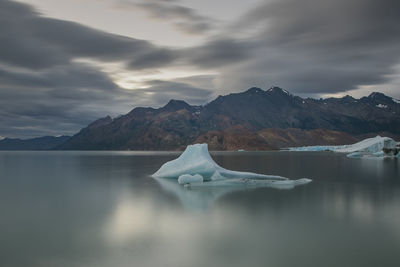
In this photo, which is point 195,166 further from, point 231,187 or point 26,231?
point 26,231

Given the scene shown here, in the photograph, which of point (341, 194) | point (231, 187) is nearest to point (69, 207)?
point (231, 187)

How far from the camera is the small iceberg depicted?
79.6 ft

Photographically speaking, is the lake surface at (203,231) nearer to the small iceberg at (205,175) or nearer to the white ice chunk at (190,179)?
the small iceberg at (205,175)

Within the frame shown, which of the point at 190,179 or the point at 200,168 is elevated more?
the point at 200,168

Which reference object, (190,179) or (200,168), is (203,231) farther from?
(200,168)

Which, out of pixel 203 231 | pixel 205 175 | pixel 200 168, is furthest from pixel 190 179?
pixel 203 231

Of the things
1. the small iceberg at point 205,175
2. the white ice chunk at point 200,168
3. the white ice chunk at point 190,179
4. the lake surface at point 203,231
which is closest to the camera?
the lake surface at point 203,231

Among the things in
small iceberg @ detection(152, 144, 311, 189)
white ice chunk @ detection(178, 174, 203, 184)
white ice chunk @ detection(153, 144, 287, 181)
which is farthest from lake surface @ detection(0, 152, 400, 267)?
white ice chunk @ detection(153, 144, 287, 181)

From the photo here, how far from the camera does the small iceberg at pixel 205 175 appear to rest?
24.2 m

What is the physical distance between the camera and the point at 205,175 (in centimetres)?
2667

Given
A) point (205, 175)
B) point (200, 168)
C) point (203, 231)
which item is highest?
point (200, 168)

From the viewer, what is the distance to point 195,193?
818 inches

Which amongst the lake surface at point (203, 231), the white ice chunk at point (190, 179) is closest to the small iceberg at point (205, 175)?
the white ice chunk at point (190, 179)

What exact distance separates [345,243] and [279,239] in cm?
211
